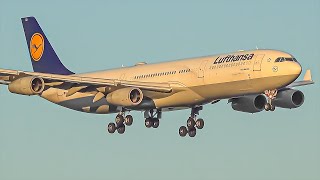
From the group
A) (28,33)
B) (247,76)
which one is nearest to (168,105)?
(247,76)

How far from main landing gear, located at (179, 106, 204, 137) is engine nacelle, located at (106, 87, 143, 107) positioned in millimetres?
6757

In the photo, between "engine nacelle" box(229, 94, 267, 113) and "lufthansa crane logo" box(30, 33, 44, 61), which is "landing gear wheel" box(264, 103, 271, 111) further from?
"lufthansa crane logo" box(30, 33, 44, 61)

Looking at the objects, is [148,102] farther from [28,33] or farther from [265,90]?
[28,33]

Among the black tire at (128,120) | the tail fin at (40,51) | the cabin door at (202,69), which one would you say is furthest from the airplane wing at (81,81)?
the tail fin at (40,51)

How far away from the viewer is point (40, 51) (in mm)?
130750

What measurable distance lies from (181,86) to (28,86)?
13.5 metres

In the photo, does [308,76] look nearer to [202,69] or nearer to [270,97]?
[270,97]

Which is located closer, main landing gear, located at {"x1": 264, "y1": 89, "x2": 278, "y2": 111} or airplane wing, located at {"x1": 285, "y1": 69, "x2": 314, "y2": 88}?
main landing gear, located at {"x1": 264, "y1": 89, "x2": 278, "y2": 111}

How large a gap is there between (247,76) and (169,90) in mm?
8034

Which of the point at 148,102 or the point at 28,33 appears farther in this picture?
the point at 28,33

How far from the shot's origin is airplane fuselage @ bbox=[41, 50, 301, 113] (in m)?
106

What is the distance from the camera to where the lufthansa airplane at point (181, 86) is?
107 m

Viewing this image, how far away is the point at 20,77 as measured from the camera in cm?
11250

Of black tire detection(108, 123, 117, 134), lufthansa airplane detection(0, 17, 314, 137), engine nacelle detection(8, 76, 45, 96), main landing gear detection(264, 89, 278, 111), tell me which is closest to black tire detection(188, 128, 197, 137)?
lufthansa airplane detection(0, 17, 314, 137)
